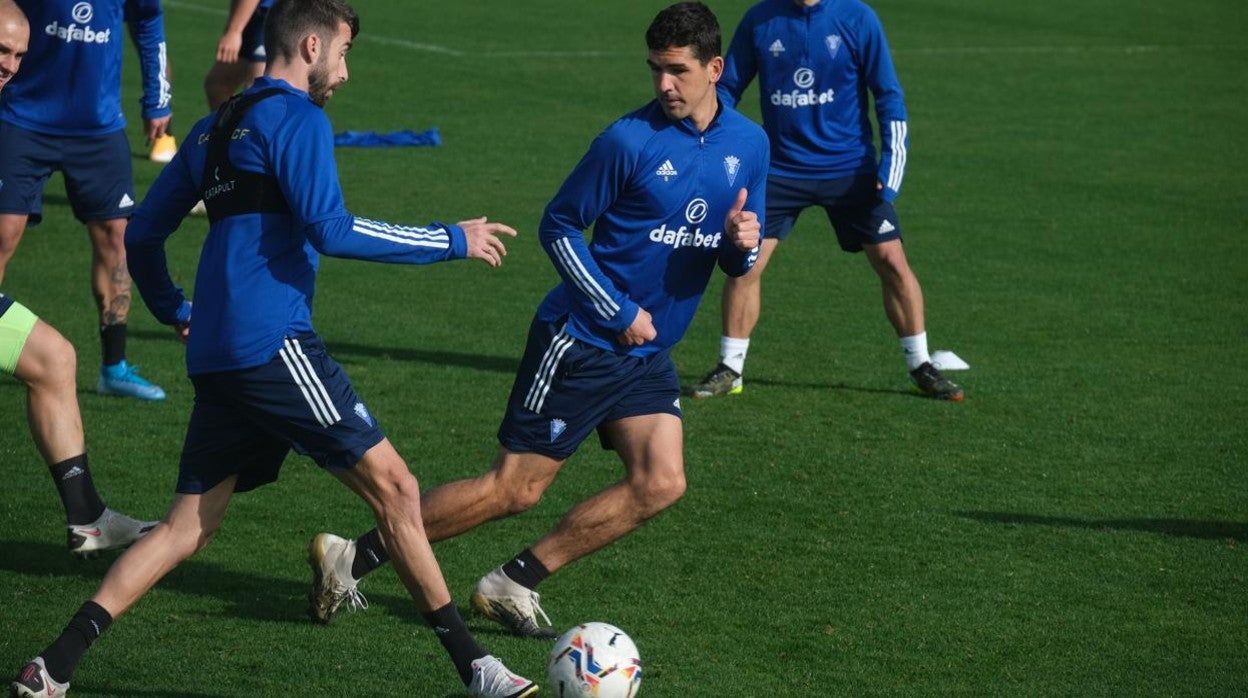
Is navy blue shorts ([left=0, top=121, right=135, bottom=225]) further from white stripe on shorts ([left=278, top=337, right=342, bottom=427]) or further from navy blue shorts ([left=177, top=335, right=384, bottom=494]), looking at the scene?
white stripe on shorts ([left=278, top=337, right=342, bottom=427])

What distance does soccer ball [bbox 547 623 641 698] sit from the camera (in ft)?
18.3

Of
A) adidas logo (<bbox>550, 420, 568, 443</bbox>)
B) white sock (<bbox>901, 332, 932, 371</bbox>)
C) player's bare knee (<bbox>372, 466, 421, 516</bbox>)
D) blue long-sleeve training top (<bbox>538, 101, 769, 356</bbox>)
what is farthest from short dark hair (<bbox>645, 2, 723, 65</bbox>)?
white sock (<bbox>901, 332, 932, 371</bbox>)

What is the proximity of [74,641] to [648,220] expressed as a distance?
2491 millimetres

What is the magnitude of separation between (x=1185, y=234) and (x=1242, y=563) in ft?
24.2

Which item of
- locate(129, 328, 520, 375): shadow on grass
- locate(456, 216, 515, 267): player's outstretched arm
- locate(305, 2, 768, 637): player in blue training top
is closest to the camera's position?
locate(456, 216, 515, 267): player's outstretched arm

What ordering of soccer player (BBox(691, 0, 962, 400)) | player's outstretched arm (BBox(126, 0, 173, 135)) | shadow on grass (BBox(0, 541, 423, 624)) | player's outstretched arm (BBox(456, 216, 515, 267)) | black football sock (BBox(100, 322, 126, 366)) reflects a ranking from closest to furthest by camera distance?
player's outstretched arm (BBox(456, 216, 515, 267)) → shadow on grass (BBox(0, 541, 423, 624)) → black football sock (BBox(100, 322, 126, 366)) → player's outstretched arm (BBox(126, 0, 173, 135)) → soccer player (BBox(691, 0, 962, 400))

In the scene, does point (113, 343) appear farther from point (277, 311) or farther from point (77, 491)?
point (277, 311)

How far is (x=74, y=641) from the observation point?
5.59m

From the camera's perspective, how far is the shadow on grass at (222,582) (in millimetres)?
6688

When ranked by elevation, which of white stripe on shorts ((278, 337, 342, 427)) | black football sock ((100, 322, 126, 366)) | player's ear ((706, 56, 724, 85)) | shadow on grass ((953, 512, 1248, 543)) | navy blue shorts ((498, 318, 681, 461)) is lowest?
black football sock ((100, 322, 126, 366))

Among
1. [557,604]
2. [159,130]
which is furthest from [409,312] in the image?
[557,604]

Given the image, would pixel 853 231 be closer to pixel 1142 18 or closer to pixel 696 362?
pixel 696 362

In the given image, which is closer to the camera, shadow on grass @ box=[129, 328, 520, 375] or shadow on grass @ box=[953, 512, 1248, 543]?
shadow on grass @ box=[953, 512, 1248, 543]

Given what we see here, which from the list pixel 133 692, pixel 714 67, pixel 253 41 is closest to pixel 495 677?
pixel 133 692
